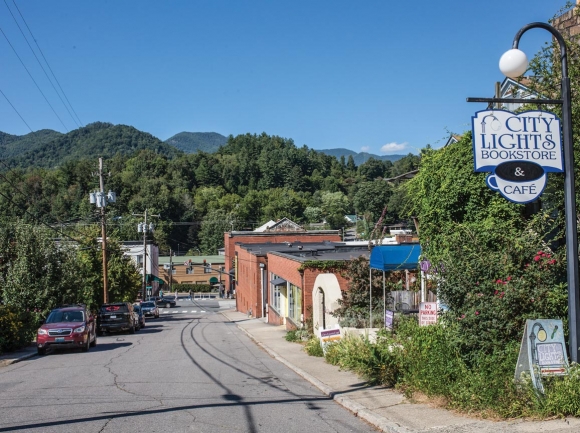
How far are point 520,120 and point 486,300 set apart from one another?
2.71m

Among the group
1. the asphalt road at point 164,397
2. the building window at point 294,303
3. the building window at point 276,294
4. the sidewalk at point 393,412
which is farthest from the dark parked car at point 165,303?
the sidewalk at point 393,412

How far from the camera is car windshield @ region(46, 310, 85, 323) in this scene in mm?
22548

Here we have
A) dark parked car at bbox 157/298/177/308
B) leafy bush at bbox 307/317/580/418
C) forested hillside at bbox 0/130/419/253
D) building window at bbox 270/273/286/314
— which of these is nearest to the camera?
leafy bush at bbox 307/317/580/418

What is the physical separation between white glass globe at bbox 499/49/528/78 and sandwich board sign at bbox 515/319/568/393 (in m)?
3.43

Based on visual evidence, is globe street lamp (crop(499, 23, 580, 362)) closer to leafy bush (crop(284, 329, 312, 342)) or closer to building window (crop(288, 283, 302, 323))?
leafy bush (crop(284, 329, 312, 342))

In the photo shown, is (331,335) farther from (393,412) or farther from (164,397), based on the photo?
(393,412)

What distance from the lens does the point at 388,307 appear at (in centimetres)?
2088

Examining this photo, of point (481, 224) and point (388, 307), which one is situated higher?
point (481, 224)

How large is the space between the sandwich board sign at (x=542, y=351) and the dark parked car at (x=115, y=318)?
87.4 ft

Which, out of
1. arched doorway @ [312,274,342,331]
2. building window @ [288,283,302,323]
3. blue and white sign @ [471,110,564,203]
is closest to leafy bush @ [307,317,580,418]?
blue and white sign @ [471,110,564,203]

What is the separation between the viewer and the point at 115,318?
32344 mm

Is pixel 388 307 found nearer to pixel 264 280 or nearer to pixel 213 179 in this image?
pixel 264 280

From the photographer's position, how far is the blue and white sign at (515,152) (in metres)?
9.06

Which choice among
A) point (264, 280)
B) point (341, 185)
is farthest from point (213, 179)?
point (264, 280)
